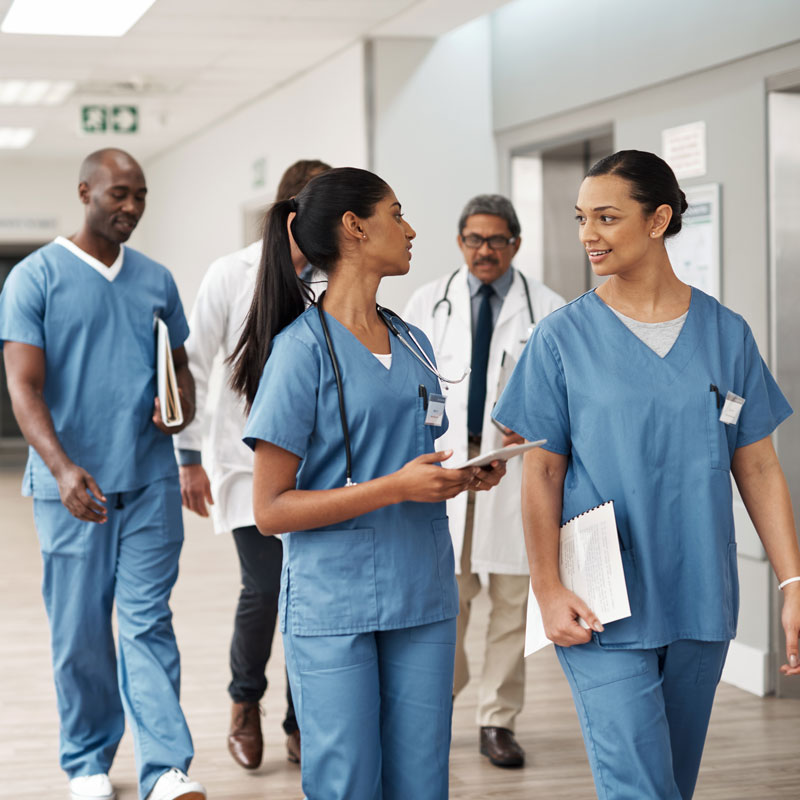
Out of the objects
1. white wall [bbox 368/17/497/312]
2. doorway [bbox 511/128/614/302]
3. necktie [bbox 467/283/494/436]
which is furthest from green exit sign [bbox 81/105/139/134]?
necktie [bbox 467/283/494/436]

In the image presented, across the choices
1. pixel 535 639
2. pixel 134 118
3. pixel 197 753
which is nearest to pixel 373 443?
pixel 535 639

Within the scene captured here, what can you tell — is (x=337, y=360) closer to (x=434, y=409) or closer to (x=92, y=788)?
(x=434, y=409)

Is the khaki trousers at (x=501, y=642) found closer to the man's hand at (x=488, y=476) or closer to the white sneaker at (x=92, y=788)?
the white sneaker at (x=92, y=788)

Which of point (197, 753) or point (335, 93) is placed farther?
point (335, 93)

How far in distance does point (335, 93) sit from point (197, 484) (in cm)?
409

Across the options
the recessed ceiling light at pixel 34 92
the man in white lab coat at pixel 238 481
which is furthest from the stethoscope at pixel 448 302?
the recessed ceiling light at pixel 34 92

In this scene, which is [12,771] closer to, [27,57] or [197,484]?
[197,484]

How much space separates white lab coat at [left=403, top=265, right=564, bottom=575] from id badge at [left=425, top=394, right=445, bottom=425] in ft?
4.98

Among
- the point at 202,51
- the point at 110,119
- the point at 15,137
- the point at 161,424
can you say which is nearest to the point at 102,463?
the point at 161,424

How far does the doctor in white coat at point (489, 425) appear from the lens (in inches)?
146

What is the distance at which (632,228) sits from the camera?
6.77 ft

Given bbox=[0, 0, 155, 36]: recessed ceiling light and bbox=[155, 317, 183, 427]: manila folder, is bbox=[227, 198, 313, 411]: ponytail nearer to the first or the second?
bbox=[155, 317, 183, 427]: manila folder

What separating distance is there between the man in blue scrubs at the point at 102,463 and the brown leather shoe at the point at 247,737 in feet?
1.47

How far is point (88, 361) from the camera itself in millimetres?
3184
